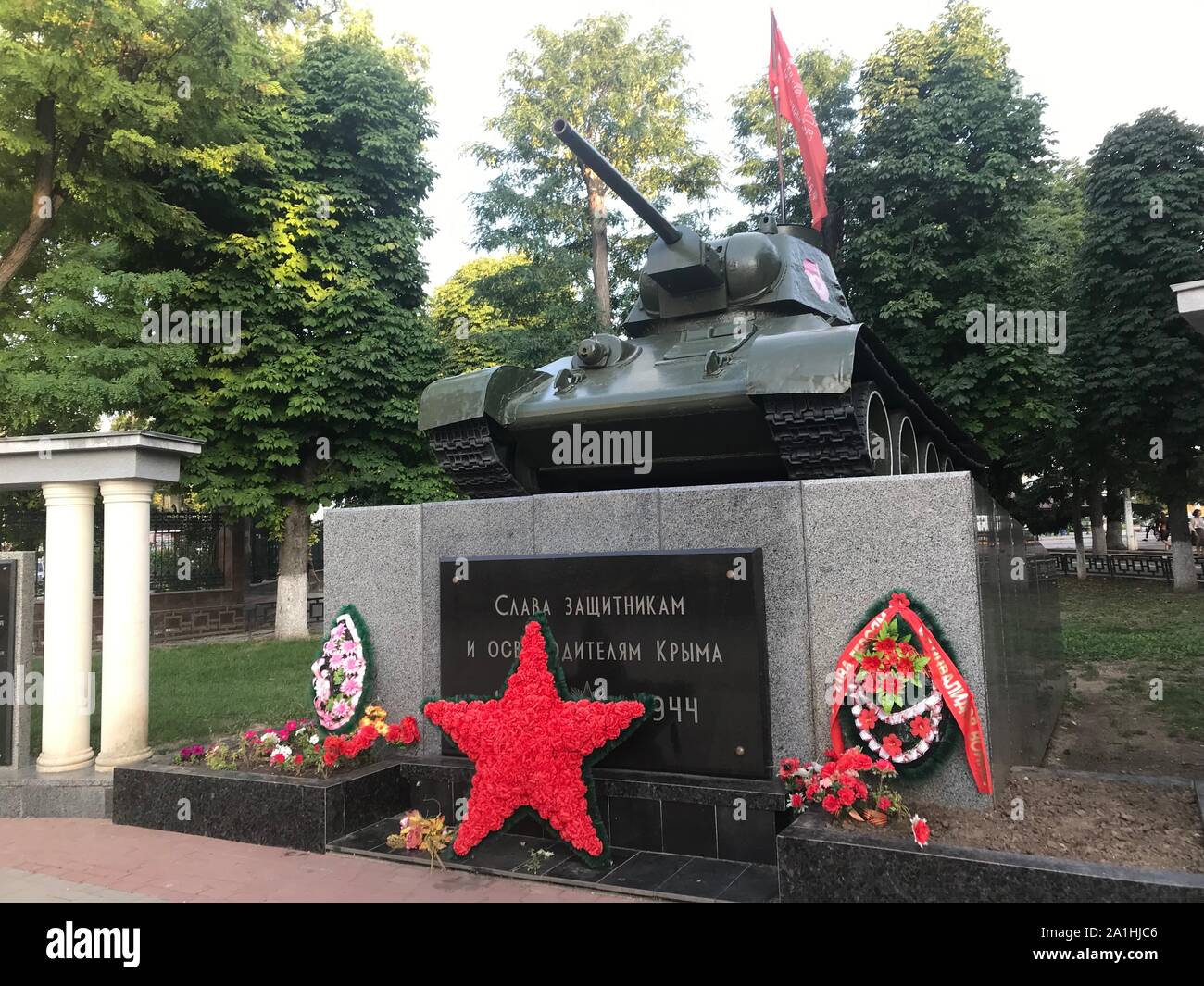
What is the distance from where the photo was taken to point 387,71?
19375mm

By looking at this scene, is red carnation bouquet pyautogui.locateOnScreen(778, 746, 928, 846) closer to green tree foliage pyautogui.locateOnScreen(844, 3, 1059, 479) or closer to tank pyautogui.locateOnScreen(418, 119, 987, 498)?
tank pyautogui.locateOnScreen(418, 119, 987, 498)

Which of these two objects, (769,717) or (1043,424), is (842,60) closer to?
(1043,424)

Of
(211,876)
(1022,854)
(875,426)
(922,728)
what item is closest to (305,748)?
(211,876)

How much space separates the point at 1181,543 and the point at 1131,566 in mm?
4760

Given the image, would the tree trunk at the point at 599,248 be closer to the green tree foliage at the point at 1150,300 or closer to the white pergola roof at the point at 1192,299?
the green tree foliage at the point at 1150,300

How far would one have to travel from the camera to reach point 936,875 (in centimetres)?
386

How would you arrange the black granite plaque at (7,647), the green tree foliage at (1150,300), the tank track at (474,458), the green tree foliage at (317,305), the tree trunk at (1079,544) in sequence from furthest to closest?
1. the tree trunk at (1079,544)
2. the green tree foliage at (1150,300)
3. the green tree foliage at (317,305)
4. the tank track at (474,458)
5. the black granite plaque at (7,647)

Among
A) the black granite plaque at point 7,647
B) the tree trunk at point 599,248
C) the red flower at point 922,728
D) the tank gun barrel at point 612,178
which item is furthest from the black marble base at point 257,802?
the tree trunk at point 599,248

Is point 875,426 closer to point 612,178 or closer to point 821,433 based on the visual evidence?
point 821,433

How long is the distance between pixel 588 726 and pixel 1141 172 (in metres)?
22.8

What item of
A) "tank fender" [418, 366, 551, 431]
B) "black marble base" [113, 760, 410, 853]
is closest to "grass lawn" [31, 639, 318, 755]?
"black marble base" [113, 760, 410, 853]

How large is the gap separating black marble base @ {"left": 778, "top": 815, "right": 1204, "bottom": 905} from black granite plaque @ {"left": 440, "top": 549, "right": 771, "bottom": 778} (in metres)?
0.87

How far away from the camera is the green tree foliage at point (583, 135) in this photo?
2242cm

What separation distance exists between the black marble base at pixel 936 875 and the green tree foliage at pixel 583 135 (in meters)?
18.9
